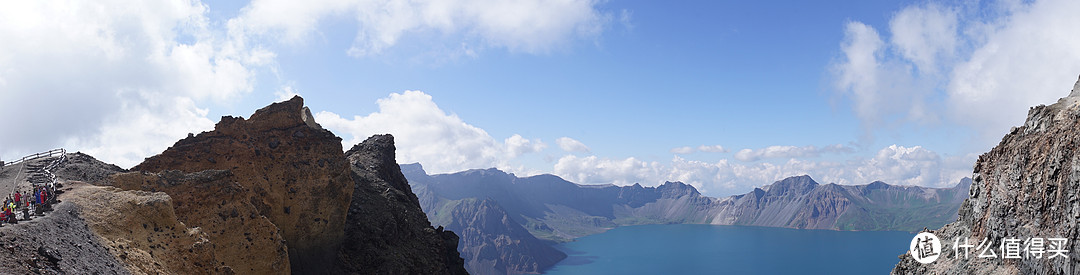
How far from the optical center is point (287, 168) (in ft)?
169

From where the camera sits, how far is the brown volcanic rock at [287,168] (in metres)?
47.7

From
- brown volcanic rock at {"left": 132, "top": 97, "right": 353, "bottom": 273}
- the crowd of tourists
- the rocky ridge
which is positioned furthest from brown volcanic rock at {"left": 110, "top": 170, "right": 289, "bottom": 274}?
the crowd of tourists

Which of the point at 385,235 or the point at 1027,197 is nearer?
the point at 1027,197

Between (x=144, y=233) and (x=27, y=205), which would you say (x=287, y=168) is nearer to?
(x=144, y=233)

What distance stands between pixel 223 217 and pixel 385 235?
23112mm

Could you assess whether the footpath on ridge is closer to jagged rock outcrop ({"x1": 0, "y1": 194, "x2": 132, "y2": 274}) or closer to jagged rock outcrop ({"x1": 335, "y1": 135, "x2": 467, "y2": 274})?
jagged rock outcrop ({"x1": 0, "y1": 194, "x2": 132, "y2": 274})

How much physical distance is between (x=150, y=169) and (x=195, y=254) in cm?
1860

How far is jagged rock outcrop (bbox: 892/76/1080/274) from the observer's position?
176ft

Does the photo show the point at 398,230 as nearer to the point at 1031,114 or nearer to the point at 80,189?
the point at 80,189

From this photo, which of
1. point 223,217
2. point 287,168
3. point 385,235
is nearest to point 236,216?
point 223,217

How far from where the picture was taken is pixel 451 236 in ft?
264

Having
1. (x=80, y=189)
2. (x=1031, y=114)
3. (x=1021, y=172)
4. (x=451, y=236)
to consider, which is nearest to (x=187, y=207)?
(x=80, y=189)

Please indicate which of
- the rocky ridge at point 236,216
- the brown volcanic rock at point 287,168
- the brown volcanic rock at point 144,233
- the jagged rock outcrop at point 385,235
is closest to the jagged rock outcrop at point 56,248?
the rocky ridge at point 236,216

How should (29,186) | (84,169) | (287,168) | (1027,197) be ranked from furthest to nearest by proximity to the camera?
1. (1027,197)
2. (287,168)
3. (84,169)
4. (29,186)
